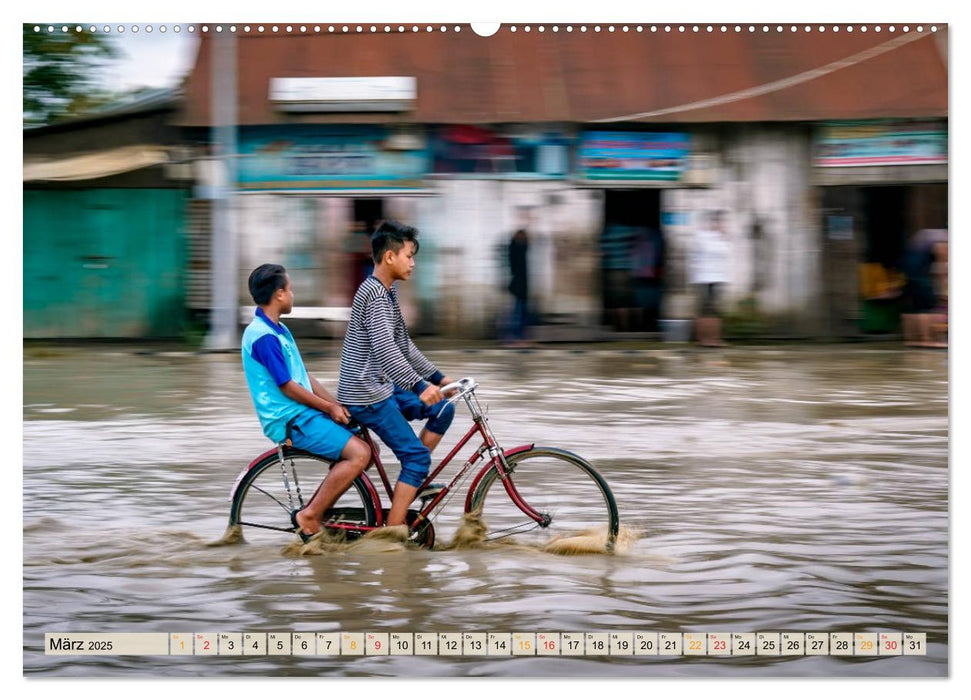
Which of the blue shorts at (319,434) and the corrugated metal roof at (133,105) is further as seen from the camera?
the corrugated metal roof at (133,105)

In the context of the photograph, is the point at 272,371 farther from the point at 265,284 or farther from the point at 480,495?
the point at 480,495

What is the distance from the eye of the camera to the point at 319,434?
6.02 m

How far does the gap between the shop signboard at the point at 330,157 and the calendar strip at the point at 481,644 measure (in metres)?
3.37

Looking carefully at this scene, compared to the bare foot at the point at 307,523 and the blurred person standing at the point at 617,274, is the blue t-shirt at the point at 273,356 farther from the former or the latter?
the blurred person standing at the point at 617,274

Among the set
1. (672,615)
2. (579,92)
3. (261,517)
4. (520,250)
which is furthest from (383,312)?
(520,250)

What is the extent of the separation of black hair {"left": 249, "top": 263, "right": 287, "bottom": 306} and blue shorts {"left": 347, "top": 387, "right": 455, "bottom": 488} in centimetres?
61

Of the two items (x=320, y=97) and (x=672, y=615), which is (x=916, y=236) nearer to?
(x=672, y=615)

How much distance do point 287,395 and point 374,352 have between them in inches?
16.6

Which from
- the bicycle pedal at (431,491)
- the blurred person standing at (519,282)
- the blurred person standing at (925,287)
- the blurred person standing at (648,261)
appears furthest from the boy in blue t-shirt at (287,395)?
the blurred person standing at (648,261)

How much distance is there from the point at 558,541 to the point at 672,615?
940mm

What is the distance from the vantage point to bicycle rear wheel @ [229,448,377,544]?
6.18 metres

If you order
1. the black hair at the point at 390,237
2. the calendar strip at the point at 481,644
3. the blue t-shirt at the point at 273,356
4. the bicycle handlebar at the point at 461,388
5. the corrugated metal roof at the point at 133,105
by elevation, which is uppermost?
the corrugated metal roof at the point at 133,105

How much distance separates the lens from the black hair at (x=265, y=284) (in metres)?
5.94

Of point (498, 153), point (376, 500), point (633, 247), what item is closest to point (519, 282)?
point (498, 153)
